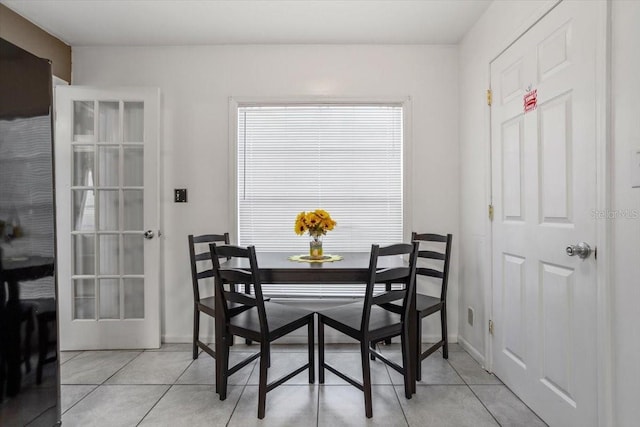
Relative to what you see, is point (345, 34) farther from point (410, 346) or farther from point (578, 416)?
point (578, 416)

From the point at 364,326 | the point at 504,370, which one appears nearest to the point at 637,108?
the point at 364,326

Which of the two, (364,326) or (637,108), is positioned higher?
(637,108)

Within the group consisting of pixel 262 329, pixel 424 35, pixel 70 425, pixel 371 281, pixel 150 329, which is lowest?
pixel 70 425

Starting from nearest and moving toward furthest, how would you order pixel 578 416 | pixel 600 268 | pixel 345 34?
pixel 600 268 < pixel 578 416 < pixel 345 34

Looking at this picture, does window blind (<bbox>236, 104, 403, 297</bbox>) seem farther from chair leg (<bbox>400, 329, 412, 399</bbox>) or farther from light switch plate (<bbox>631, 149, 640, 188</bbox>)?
light switch plate (<bbox>631, 149, 640, 188</bbox>)

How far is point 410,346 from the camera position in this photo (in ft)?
6.69

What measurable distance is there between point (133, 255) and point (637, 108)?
10.7ft

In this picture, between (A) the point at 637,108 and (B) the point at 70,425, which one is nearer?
(A) the point at 637,108

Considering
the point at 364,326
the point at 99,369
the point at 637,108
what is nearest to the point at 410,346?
the point at 364,326

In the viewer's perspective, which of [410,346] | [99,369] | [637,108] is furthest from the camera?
[99,369]

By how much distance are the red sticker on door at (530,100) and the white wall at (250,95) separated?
37.6 inches

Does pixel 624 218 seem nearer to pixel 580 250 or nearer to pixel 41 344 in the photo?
pixel 580 250

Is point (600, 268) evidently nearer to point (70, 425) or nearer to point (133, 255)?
point (70, 425)

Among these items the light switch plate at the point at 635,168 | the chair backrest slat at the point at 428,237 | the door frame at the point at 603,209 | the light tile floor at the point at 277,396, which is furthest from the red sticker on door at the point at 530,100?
the light tile floor at the point at 277,396
